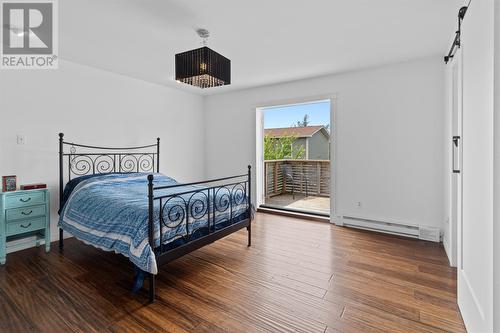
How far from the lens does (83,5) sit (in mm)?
2193

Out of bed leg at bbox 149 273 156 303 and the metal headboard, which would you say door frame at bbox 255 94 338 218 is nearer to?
the metal headboard

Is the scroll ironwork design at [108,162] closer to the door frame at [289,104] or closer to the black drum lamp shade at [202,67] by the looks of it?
the door frame at [289,104]

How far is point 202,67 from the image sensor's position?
236 cm

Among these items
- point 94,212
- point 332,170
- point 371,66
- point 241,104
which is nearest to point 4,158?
point 94,212

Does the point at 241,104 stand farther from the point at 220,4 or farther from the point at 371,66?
the point at 220,4

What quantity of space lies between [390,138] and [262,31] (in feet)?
7.88

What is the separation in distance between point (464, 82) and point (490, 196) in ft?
3.09

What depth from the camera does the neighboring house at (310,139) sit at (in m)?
6.27

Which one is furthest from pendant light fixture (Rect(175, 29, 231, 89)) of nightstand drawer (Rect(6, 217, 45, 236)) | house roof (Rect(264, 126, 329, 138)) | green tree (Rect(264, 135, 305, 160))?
green tree (Rect(264, 135, 305, 160))

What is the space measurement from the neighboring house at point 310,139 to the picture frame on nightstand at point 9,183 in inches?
184

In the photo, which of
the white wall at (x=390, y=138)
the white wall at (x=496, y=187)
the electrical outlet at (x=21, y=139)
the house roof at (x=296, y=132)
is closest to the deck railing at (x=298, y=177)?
the house roof at (x=296, y=132)

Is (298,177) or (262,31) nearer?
(262,31)

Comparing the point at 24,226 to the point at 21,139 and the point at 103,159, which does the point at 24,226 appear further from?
the point at 103,159

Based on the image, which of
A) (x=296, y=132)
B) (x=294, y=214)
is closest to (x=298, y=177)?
(x=296, y=132)
